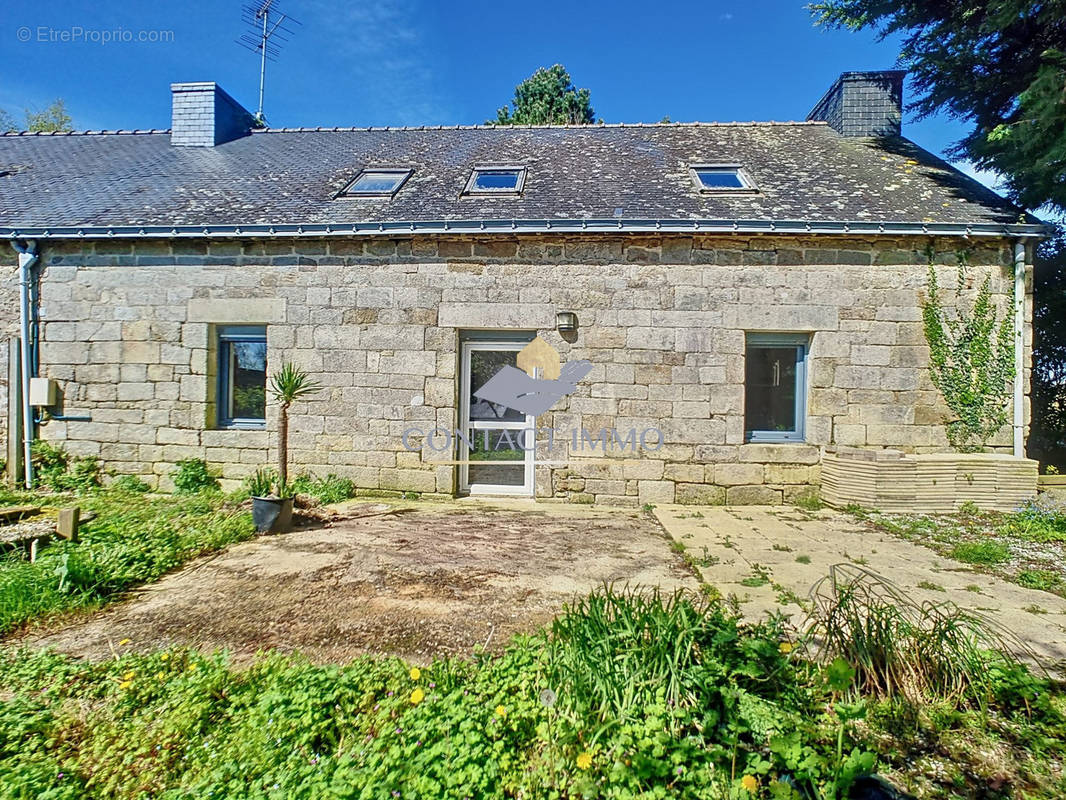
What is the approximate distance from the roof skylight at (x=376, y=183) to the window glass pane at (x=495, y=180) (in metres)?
1.10

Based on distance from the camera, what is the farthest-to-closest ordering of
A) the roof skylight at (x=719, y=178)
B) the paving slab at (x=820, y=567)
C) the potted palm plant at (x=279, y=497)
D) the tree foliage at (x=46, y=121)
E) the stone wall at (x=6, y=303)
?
1. the tree foliage at (x=46, y=121)
2. the roof skylight at (x=719, y=178)
3. the stone wall at (x=6, y=303)
4. the potted palm plant at (x=279, y=497)
5. the paving slab at (x=820, y=567)

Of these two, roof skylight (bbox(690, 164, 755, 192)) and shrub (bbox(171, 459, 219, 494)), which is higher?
roof skylight (bbox(690, 164, 755, 192))

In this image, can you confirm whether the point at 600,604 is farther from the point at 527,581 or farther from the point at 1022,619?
the point at 1022,619

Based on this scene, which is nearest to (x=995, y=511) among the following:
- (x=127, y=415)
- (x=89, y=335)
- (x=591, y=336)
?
(x=591, y=336)

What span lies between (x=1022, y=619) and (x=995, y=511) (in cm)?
351

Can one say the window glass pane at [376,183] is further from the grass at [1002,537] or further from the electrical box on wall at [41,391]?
the grass at [1002,537]

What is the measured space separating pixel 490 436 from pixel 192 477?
12.3 ft

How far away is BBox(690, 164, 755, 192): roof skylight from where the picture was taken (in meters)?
6.83

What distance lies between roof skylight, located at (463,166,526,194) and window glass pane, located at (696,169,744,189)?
101 inches

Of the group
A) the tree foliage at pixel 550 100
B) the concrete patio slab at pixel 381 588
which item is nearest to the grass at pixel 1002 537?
the concrete patio slab at pixel 381 588

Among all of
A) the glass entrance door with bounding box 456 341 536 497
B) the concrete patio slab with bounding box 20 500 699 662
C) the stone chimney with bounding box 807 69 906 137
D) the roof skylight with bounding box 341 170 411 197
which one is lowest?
the concrete patio slab with bounding box 20 500 699 662

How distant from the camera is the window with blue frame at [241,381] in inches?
262

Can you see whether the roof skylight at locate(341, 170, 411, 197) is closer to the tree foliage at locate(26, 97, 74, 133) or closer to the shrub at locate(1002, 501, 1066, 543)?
the shrub at locate(1002, 501, 1066, 543)
